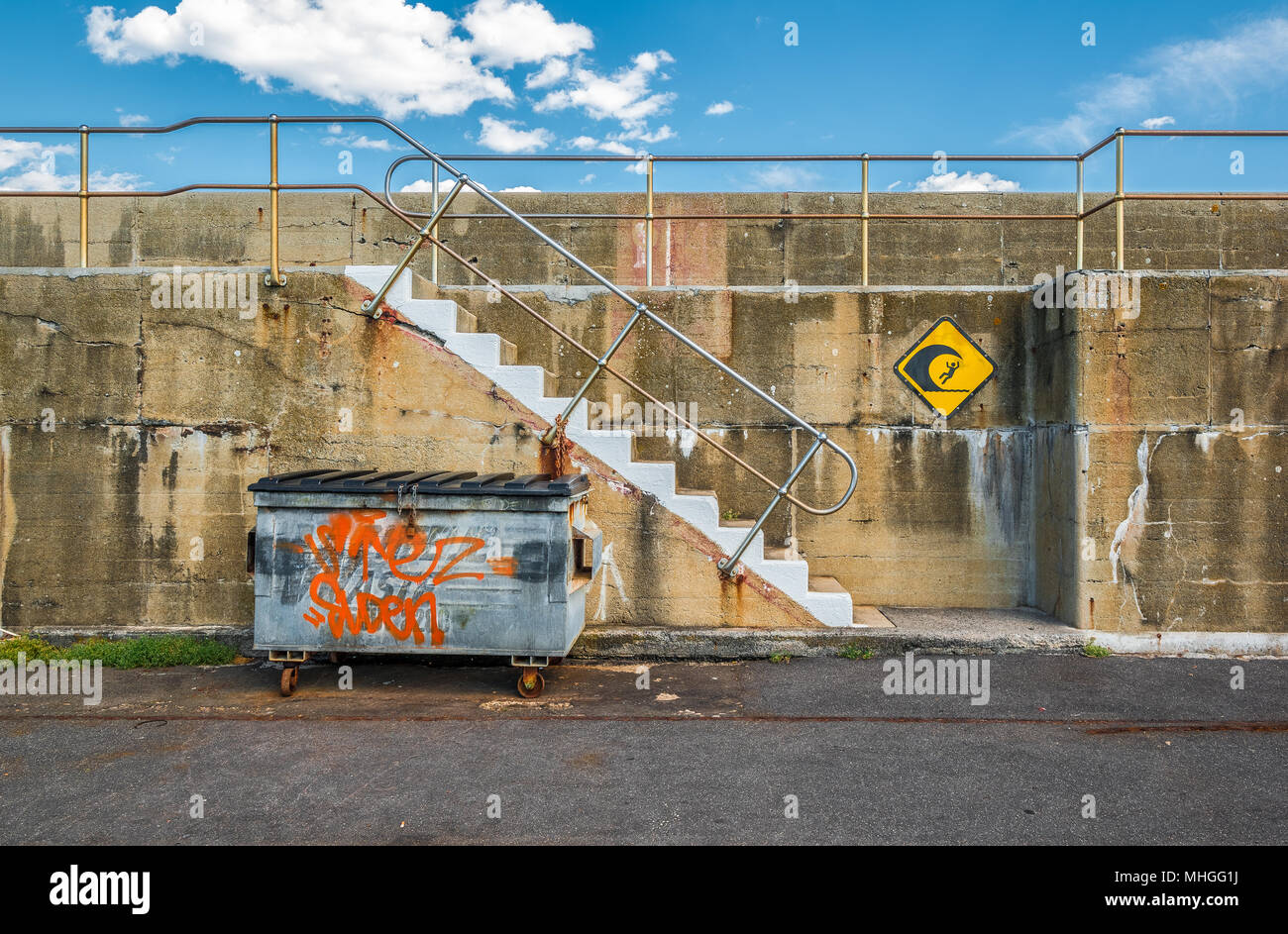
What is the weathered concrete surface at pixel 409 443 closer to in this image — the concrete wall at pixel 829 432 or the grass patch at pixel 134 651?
the concrete wall at pixel 829 432

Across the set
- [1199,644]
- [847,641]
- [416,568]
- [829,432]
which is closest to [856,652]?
[847,641]

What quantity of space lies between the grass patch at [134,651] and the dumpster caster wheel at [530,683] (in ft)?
8.39

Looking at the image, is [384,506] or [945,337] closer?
[384,506]

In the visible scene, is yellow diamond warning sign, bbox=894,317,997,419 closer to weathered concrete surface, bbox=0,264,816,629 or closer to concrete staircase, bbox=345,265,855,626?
concrete staircase, bbox=345,265,855,626

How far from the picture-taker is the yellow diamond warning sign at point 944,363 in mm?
6770

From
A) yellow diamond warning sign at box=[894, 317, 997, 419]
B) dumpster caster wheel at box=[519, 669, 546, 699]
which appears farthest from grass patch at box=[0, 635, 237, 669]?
yellow diamond warning sign at box=[894, 317, 997, 419]

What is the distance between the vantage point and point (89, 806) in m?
3.49

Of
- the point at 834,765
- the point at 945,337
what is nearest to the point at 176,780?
the point at 834,765

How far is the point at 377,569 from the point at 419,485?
2.02ft

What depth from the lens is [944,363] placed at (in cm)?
677

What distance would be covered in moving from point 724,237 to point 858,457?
13.7 ft

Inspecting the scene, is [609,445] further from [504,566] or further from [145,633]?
[145,633]

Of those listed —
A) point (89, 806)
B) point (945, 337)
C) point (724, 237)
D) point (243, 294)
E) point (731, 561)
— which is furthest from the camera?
point (724, 237)

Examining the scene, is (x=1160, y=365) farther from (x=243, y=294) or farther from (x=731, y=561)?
(x=243, y=294)
